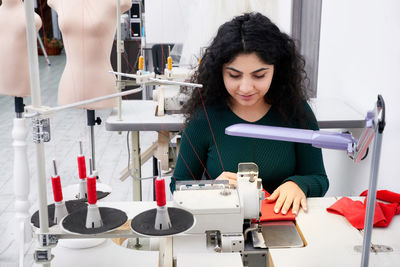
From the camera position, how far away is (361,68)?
212 centimetres

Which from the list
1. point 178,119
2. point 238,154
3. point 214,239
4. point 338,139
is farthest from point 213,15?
point 338,139

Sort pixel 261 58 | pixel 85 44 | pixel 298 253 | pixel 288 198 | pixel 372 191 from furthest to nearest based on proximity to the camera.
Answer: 1. pixel 85 44
2. pixel 261 58
3. pixel 288 198
4. pixel 298 253
5. pixel 372 191

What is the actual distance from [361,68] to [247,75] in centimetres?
91

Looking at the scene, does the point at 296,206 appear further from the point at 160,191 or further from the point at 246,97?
the point at 160,191

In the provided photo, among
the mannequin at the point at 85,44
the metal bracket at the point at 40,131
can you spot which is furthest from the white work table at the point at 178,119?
the metal bracket at the point at 40,131

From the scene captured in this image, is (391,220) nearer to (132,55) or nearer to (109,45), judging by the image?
(109,45)

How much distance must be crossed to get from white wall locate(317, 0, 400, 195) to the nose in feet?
2.13

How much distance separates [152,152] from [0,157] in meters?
1.85

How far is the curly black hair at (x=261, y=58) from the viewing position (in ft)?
4.90

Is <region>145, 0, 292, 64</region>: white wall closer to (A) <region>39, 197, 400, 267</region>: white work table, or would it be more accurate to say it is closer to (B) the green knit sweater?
(B) the green knit sweater

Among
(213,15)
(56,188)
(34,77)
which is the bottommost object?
(56,188)

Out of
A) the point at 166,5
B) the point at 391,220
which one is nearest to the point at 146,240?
the point at 391,220

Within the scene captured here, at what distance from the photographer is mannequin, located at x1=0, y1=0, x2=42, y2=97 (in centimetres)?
255

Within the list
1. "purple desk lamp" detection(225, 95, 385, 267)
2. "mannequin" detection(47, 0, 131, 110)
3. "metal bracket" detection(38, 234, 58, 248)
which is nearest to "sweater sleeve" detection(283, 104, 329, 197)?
"purple desk lamp" detection(225, 95, 385, 267)
